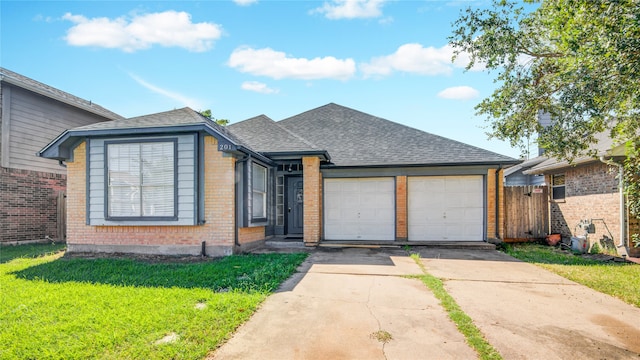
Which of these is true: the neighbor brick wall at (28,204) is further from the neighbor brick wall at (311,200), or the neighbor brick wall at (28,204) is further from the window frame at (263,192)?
the neighbor brick wall at (311,200)

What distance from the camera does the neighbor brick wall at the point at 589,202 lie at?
945cm

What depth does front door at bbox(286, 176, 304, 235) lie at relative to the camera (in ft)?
38.0

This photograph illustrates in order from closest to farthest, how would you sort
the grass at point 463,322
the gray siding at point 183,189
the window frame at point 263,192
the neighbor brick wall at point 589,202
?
1. the grass at point 463,322
2. the gray siding at point 183,189
3. the window frame at point 263,192
4. the neighbor brick wall at point 589,202

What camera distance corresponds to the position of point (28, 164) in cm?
1134

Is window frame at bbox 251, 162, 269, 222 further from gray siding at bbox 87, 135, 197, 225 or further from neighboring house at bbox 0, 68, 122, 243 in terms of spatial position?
neighboring house at bbox 0, 68, 122, 243

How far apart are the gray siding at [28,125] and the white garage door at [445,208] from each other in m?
12.6

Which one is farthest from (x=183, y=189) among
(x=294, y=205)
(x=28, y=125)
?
(x=28, y=125)

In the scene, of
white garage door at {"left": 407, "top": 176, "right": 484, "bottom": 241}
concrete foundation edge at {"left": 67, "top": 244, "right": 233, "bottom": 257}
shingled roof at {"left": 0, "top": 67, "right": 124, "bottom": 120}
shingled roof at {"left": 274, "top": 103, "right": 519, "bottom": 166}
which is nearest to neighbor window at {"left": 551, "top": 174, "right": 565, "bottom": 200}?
shingled roof at {"left": 274, "top": 103, "right": 519, "bottom": 166}

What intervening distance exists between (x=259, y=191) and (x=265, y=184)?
64 cm

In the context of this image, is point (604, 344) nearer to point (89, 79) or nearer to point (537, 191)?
point (537, 191)

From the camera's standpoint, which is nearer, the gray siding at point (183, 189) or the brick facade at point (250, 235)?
the gray siding at point (183, 189)

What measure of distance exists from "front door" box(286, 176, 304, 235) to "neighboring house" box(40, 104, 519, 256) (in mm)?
35

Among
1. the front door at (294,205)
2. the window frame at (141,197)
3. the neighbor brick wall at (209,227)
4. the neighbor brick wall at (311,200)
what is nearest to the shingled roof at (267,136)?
the neighbor brick wall at (311,200)

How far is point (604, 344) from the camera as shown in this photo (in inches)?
140
